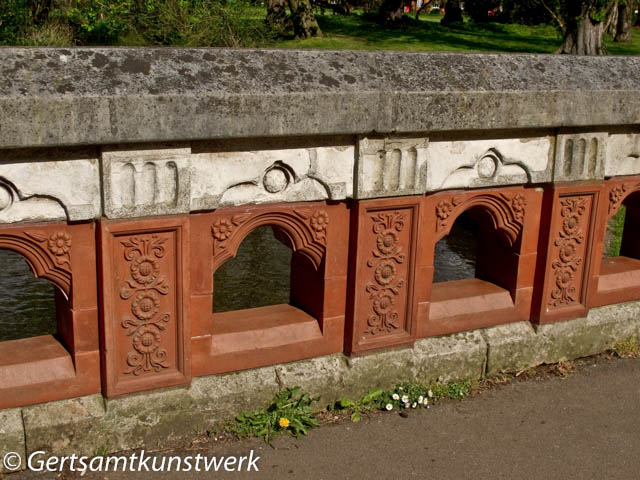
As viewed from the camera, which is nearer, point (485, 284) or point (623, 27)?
point (485, 284)

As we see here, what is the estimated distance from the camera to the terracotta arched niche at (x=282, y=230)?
351cm

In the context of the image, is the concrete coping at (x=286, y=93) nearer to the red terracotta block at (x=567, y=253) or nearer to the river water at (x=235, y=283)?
the red terracotta block at (x=567, y=253)

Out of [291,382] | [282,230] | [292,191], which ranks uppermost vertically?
[292,191]

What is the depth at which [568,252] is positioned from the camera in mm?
4402

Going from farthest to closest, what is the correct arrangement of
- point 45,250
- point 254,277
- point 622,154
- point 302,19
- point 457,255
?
point 302,19
point 457,255
point 254,277
point 622,154
point 45,250

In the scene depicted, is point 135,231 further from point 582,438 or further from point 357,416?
point 582,438

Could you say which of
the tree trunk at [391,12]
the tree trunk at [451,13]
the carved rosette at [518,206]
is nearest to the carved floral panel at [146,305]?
the carved rosette at [518,206]

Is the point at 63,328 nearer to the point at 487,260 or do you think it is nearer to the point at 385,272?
the point at 385,272

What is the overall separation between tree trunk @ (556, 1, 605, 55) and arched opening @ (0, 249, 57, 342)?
10966 mm

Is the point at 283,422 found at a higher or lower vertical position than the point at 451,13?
lower

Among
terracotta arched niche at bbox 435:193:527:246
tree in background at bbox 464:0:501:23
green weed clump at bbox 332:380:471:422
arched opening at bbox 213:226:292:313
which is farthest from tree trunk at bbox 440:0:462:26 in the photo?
green weed clump at bbox 332:380:471:422

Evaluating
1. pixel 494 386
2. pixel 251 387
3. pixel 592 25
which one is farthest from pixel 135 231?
pixel 592 25

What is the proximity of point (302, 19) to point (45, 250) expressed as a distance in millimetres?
15295

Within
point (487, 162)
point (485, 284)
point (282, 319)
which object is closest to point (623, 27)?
point (485, 284)
